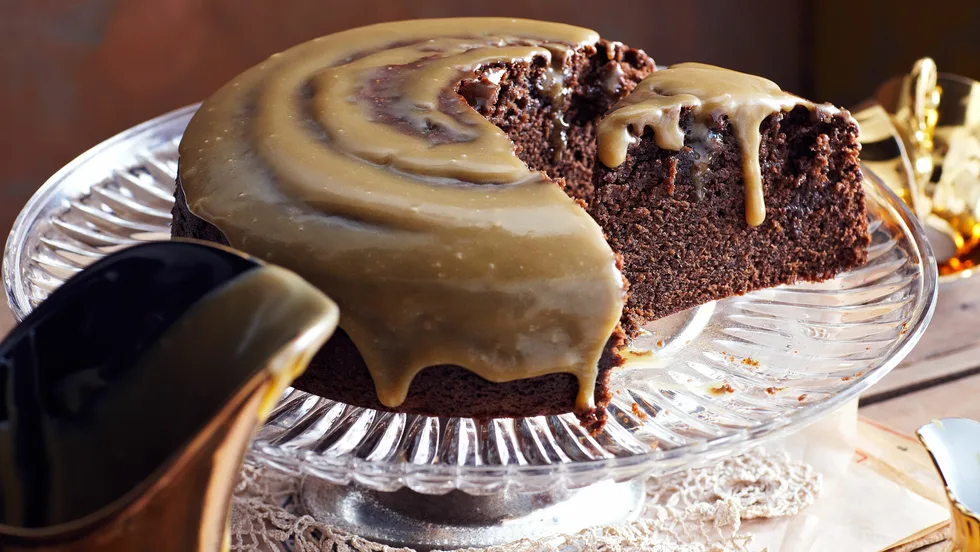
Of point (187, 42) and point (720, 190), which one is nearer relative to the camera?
point (720, 190)

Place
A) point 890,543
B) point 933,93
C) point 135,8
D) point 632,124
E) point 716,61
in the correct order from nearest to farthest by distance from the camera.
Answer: point 890,543 < point 632,124 < point 933,93 < point 135,8 < point 716,61

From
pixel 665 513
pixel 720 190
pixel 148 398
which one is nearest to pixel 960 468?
pixel 665 513

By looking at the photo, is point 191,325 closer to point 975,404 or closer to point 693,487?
point 693,487

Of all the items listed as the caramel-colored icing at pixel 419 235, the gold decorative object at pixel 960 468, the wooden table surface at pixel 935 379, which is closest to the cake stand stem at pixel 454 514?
the caramel-colored icing at pixel 419 235

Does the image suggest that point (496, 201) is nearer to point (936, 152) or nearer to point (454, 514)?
point (454, 514)

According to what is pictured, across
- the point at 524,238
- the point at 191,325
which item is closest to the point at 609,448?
the point at 524,238

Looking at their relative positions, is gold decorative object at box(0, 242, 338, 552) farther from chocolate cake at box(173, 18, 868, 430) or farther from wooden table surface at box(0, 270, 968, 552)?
wooden table surface at box(0, 270, 968, 552)

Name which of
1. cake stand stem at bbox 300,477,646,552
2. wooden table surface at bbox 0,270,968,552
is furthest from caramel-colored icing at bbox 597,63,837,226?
cake stand stem at bbox 300,477,646,552
